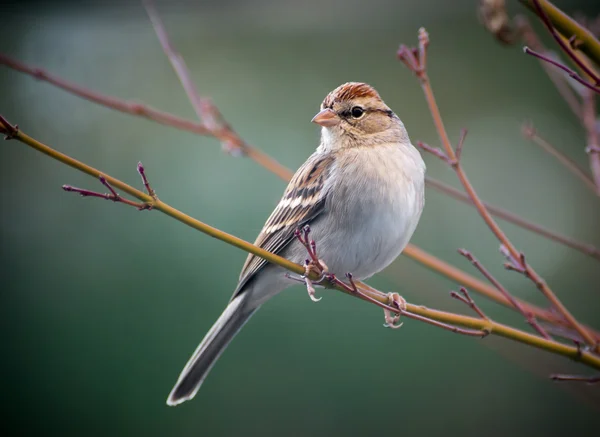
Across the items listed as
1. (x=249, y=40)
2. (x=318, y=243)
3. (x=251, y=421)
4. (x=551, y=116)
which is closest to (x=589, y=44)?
(x=318, y=243)

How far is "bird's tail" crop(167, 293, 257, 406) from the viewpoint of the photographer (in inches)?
62.7

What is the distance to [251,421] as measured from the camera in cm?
234

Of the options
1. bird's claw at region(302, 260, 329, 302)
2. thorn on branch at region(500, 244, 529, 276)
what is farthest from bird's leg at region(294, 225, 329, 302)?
thorn on branch at region(500, 244, 529, 276)

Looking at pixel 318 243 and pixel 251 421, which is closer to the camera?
pixel 318 243

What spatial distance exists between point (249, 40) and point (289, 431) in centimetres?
176

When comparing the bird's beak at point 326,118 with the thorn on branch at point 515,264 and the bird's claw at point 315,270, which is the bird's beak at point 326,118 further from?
the thorn on branch at point 515,264

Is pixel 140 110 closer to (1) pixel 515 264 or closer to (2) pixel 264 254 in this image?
(2) pixel 264 254

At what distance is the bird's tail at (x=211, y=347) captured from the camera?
1.59 metres

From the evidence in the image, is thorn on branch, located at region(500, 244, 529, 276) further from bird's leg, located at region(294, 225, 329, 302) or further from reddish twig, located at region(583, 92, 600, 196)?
bird's leg, located at region(294, 225, 329, 302)

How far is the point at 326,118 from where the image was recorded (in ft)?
4.53

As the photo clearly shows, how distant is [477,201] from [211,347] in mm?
907

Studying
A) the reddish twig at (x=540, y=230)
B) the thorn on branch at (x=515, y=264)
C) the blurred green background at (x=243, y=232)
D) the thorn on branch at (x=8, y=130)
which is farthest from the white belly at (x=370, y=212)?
the thorn on branch at (x=8, y=130)

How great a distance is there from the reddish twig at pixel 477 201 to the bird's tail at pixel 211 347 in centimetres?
79

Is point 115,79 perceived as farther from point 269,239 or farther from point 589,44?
point 589,44
